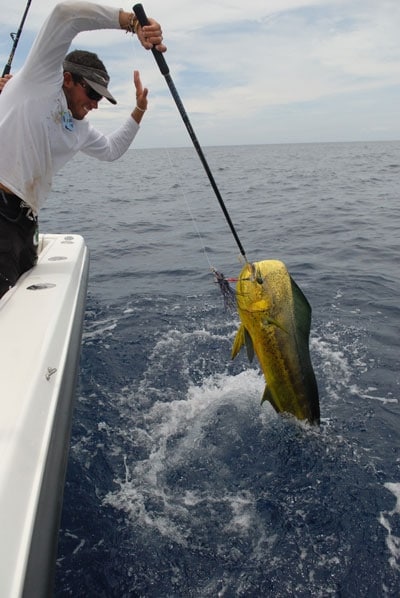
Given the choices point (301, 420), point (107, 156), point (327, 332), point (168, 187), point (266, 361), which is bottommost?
point (168, 187)

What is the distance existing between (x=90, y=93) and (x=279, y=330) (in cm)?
201

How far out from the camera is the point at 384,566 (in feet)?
8.83

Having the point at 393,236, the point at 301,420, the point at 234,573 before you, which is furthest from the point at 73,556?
the point at 393,236

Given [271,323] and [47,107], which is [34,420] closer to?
[271,323]

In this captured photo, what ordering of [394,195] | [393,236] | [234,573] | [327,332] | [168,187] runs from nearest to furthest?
[234,573], [327,332], [393,236], [394,195], [168,187]

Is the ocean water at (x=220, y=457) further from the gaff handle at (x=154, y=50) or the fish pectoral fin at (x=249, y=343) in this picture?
the gaff handle at (x=154, y=50)

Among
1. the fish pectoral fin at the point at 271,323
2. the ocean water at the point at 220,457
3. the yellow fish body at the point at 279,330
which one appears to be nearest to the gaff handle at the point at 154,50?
the yellow fish body at the point at 279,330

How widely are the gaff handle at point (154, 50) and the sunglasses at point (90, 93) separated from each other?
571 millimetres

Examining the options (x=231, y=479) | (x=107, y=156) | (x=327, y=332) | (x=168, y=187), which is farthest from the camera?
(x=168, y=187)

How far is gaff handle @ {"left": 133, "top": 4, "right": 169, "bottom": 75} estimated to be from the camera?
261 cm

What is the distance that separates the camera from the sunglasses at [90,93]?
10.4 feet

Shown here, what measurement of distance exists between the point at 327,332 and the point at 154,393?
7.28 feet

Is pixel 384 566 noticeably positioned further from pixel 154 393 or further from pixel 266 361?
pixel 154 393

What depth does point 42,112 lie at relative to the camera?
3023mm
